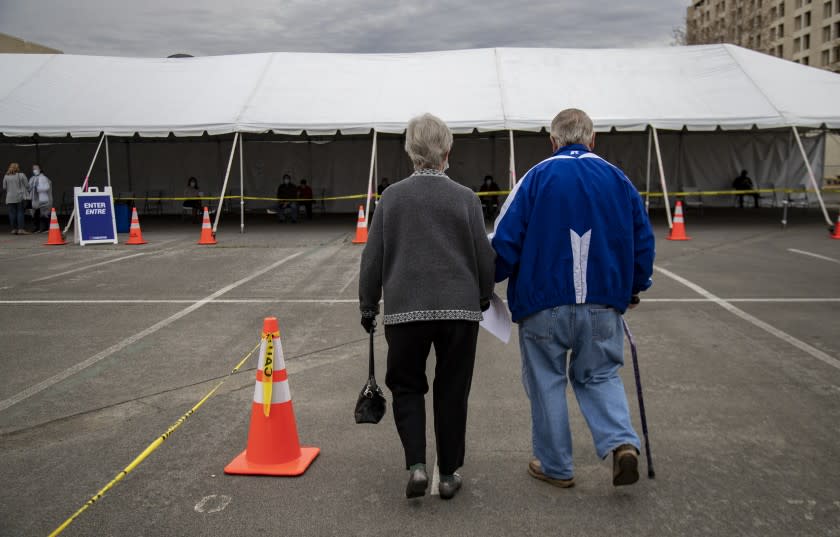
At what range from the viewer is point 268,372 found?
388 centimetres

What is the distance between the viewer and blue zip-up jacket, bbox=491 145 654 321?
11.2 ft

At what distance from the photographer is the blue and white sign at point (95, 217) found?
1570 cm

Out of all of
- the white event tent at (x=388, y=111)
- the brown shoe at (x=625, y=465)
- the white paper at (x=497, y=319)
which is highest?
the white event tent at (x=388, y=111)

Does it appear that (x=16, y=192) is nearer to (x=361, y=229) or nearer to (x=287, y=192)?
(x=287, y=192)

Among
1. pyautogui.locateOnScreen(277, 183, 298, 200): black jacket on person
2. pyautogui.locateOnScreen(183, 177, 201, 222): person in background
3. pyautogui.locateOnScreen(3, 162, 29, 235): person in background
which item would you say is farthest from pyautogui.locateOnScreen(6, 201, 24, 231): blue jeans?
pyautogui.locateOnScreen(277, 183, 298, 200): black jacket on person

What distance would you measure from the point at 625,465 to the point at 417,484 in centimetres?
98

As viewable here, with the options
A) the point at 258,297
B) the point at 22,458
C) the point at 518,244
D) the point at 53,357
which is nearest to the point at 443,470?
the point at 518,244

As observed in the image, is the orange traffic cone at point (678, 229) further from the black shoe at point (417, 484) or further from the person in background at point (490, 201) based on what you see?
the black shoe at point (417, 484)

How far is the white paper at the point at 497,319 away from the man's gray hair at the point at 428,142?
84cm

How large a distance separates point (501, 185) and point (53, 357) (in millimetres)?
20155

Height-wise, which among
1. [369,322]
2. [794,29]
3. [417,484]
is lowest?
[417,484]

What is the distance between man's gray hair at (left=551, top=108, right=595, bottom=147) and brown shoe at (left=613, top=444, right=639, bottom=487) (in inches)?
59.0

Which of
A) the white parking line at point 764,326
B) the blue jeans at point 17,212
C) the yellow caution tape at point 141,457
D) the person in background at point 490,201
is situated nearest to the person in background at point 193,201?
the blue jeans at point 17,212

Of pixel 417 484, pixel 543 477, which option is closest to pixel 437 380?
pixel 417 484
